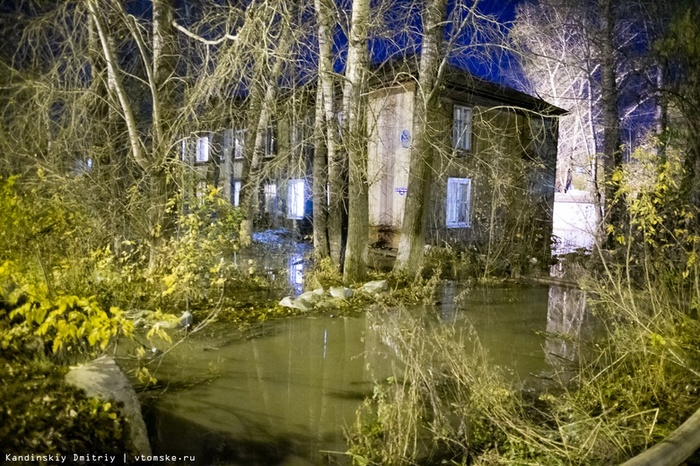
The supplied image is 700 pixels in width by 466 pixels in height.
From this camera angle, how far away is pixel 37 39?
959cm

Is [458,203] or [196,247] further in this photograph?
[458,203]

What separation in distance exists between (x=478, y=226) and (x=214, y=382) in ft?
40.9

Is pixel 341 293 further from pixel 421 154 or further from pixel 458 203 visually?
pixel 458 203

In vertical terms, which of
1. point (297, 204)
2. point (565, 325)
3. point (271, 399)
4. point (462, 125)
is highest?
point (462, 125)

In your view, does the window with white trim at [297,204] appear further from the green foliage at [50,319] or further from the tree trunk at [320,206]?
the green foliage at [50,319]

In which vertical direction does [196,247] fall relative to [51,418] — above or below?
above

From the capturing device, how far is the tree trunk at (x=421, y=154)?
1103 cm

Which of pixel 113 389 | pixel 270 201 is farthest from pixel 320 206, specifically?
pixel 270 201

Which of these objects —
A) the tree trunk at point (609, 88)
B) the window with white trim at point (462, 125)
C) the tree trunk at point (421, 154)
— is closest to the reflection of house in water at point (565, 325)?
the tree trunk at point (421, 154)

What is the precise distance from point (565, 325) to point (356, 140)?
5.24 m

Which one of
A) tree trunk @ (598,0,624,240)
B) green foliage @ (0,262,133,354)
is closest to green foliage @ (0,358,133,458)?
green foliage @ (0,262,133,354)

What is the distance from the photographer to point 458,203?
18578 millimetres

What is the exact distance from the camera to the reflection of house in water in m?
7.06

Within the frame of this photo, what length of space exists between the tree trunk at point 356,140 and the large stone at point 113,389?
692 cm
